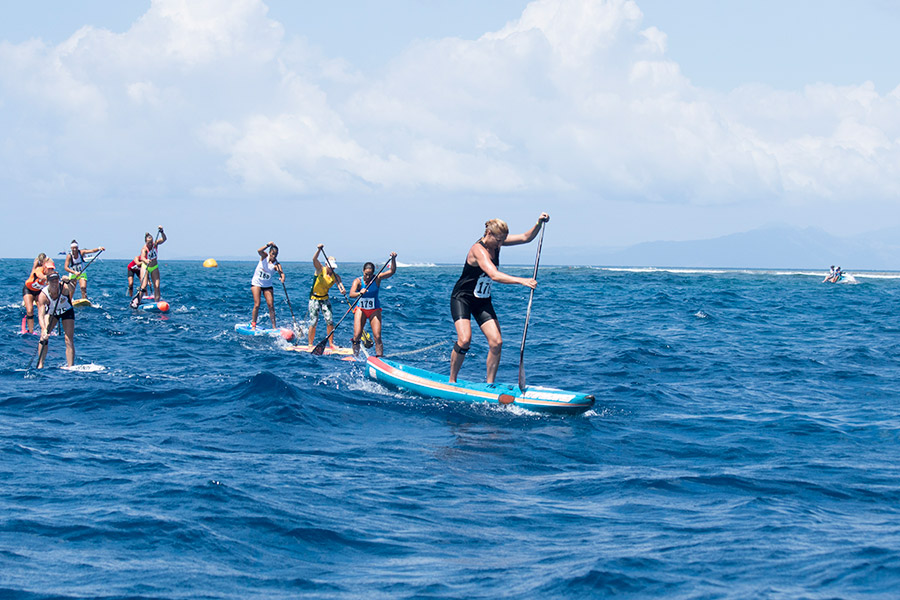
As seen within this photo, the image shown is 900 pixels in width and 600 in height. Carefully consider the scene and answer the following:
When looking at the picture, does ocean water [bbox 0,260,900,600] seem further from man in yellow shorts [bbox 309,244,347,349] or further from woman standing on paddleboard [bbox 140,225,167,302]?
woman standing on paddleboard [bbox 140,225,167,302]

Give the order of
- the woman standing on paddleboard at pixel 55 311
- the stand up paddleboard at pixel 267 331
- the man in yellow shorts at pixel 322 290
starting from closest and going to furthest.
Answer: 1. the woman standing on paddleboard at pixel 55 311
2. the man in yellow shorts at pixel 322 290
3. the stand up paddleboard at pixel 267 331

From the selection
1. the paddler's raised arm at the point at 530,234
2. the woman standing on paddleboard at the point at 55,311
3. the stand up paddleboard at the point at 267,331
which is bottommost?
the stand up paddleboard at the point at 267,331

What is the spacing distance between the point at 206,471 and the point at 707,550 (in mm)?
4847

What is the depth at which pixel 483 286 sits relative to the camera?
11.1m

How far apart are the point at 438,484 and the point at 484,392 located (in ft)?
12.6

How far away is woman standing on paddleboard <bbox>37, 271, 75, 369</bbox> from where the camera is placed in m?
14.1

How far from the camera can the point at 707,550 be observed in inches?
240

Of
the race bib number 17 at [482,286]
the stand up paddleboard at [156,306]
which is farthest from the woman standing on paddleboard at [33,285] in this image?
the race bib number 17 at [482,286]

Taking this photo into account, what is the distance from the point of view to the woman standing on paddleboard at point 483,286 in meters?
10.7

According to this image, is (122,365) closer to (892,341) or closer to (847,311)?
(892,341)

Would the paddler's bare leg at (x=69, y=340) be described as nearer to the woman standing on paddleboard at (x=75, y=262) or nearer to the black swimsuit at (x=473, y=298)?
the black swimsuit at (x=473, y=298)

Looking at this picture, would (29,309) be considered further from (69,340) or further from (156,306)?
(156,306)

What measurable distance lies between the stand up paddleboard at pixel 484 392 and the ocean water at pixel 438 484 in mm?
163

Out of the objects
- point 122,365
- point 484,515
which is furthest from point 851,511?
point 122,365
